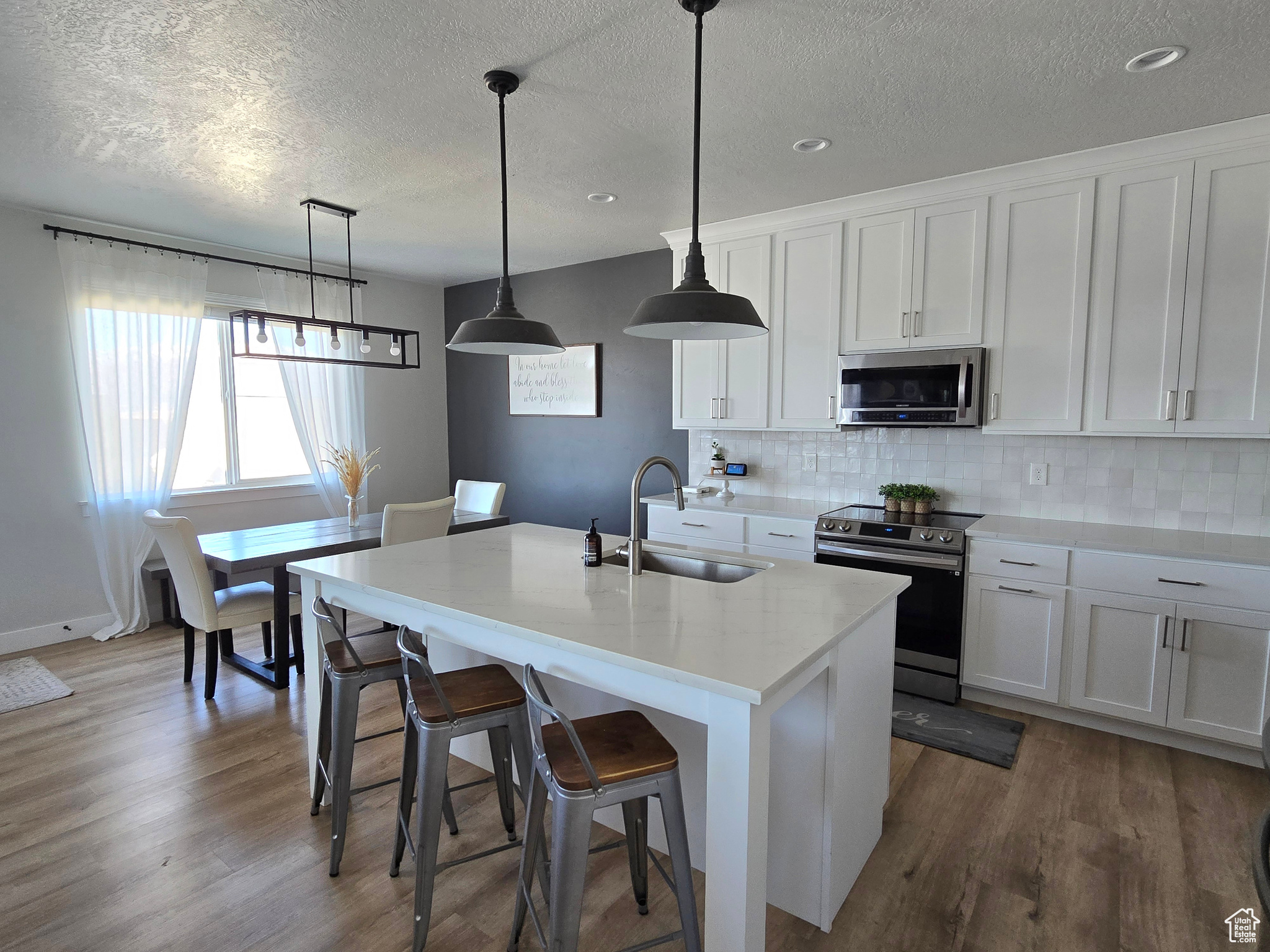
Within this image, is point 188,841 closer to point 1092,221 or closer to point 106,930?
point 106,930

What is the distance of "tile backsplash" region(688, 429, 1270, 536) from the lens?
2.92 metres

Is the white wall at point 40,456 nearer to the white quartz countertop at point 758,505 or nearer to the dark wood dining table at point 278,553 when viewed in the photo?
the dark wood dining table at point 278,553

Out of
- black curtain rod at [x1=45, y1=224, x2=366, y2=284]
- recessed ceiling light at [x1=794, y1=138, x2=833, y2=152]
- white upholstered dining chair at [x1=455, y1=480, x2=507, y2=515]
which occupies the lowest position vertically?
white upholstered dining chair at [x1=455, y1=480, x2=507, y2=515]

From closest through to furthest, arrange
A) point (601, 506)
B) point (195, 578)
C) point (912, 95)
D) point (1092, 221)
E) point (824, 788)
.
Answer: point (824, 788), point (912, 95), point (1092, 221), point (195, 578), point (601, 506)

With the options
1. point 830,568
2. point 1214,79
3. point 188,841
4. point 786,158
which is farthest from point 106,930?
point 1214,79

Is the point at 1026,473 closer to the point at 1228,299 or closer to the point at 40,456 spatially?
the point at 1228,299

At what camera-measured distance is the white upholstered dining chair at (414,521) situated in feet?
11.4

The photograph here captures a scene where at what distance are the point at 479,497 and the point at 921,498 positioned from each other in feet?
9.39

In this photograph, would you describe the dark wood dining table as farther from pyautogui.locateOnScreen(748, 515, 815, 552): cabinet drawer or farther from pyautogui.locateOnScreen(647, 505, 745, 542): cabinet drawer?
pyautogui.locateOnScreen(748, 515, 815, 552): cabinet drawer

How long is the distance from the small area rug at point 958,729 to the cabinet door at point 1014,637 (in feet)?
0.52

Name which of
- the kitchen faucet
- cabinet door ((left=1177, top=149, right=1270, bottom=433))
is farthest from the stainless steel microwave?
the kitchen faucet

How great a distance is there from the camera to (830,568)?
7.28ft

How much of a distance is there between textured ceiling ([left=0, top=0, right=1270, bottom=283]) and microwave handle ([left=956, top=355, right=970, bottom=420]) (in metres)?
0.89

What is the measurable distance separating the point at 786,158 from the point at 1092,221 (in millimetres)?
1365
